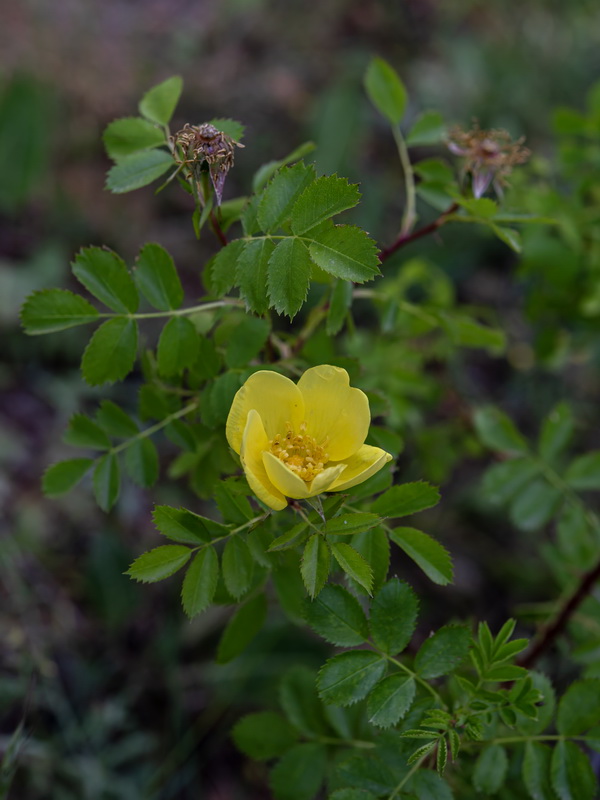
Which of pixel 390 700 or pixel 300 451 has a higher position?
pixel 300 451

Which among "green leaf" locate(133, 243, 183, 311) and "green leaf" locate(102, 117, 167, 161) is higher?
"green leaf" locate(102, 117, 167, 161)

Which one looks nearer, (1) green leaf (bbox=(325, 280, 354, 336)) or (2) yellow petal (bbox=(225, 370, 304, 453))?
(2) yellow petal (bbox=(225, 370, 304, 453))

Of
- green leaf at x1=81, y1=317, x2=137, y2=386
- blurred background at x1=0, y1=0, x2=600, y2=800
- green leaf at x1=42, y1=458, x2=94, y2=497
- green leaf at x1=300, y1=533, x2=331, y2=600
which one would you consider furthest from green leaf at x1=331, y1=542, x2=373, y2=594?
blurred background at x1=0, y1=0, x2=600, y2=800

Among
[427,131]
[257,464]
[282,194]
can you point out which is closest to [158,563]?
[257,464]

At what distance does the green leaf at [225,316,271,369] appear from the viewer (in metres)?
1.05

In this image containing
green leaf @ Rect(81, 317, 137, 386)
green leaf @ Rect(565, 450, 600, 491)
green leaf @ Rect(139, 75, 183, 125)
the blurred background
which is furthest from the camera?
the blurred background

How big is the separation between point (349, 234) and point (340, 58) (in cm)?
322

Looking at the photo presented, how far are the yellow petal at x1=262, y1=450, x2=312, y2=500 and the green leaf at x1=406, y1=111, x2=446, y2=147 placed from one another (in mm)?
776

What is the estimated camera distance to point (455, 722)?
95 centimetres

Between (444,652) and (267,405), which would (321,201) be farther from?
(444,652)

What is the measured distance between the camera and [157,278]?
3.56 ft

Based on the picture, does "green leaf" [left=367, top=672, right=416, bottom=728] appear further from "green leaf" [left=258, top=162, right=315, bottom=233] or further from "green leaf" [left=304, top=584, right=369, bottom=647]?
"green leaf" [left=258, top=162, right=315, bottom=233]

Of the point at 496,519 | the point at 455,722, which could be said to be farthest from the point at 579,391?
the point at 455,722

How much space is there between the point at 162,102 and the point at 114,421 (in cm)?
51
